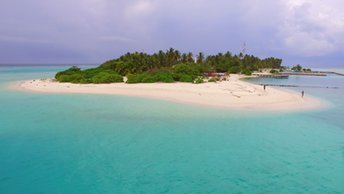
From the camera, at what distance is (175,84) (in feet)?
146

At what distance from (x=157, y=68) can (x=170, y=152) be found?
175 feet

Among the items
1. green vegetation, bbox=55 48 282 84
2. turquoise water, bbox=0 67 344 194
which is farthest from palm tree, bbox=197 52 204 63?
turquoise water, bbox=0 67 344 194

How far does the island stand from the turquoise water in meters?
5.98

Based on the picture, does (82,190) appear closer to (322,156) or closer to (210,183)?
(210,183)

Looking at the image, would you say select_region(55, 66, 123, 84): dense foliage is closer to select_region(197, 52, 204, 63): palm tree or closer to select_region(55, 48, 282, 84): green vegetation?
select_region(55, 48, 282, 84): green vegetation

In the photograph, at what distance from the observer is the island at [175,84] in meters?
29.2

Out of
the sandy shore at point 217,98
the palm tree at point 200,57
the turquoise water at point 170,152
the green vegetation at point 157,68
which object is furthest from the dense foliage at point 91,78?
the palm tree at point 200,57

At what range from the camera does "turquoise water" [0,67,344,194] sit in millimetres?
10273

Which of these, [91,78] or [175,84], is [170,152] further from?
[91,78]

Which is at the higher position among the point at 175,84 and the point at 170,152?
the point at 175,84

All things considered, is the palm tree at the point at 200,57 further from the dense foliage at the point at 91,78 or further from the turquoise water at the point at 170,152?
the turquoise water at the point at 170,152

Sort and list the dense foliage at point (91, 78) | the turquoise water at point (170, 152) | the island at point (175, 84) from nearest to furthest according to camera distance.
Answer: the turquoise water at point (170, 152) < the island at point (175, 84) < the dense foliage at point (91, 78)

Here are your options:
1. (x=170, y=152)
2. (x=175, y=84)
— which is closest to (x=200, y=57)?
(x=175, y=84)

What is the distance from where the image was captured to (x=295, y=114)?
23.7 meters
